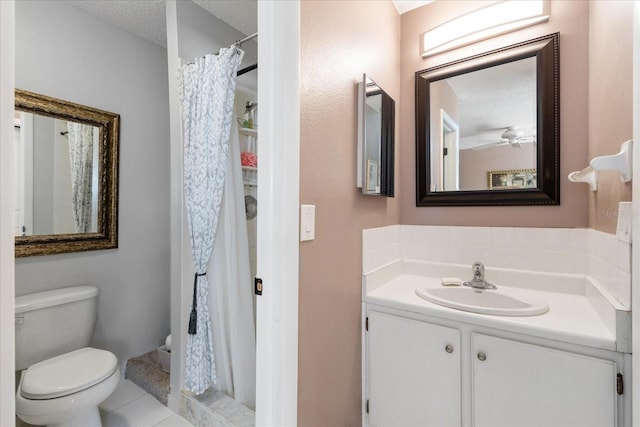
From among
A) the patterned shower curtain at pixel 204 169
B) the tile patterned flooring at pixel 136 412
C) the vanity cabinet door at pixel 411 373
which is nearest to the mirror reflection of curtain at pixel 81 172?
the patterned shower curtain at pixel 204 169

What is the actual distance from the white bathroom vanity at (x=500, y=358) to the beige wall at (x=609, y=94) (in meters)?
0.34

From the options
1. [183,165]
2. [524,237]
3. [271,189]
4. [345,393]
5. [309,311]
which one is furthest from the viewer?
[183,165]

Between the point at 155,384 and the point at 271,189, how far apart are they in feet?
5.56

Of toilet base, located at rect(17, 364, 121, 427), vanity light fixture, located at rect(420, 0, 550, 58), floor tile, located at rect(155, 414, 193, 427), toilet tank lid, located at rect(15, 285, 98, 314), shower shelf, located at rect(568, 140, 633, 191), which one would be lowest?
floor tile, located at rect(155, 414, 193, 427)

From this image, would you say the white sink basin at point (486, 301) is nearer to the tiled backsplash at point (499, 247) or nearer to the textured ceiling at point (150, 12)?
the tiled backsplash at point (499, 247)

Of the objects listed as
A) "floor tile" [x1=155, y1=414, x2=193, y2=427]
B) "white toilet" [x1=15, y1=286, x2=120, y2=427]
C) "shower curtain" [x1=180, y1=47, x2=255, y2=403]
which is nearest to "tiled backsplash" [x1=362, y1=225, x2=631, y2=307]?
"shower curtain" [x1=180, y1=47, x2=255, y2=403]

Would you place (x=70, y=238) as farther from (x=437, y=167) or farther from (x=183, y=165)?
(x=437, y=167)

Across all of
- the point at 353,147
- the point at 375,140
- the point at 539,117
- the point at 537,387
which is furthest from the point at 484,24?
the point at 537,387

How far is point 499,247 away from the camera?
5.11 feet

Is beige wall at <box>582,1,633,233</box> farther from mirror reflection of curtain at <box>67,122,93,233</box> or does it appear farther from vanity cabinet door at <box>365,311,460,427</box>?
mirror reflection of curtain at <box>67,122,93,233</box>

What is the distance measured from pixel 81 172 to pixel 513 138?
8.36 feet

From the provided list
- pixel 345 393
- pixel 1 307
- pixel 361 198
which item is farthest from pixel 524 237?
pixel 1 307

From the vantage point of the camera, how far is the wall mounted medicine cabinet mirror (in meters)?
1.33

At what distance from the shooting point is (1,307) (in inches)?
18.2
